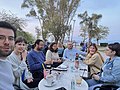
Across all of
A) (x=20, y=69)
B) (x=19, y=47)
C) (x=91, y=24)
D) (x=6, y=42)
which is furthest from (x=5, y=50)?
(x=91, y=24)

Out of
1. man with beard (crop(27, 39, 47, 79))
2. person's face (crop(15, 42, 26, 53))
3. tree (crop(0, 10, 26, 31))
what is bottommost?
man with beard (crop(27, 39, 47, 79))

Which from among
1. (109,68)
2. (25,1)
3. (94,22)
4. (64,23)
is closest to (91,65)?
(109,68)

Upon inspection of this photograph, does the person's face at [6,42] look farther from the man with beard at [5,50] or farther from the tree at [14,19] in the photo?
the tree at [14,19]

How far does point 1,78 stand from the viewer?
2045 mm

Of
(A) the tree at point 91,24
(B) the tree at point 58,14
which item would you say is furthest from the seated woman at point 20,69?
(A) the tree at point 91,24

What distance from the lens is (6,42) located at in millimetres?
2029

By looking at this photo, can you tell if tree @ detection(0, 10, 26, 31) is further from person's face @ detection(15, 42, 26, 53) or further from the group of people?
person's face @ detection(15, 42, 26, 53)

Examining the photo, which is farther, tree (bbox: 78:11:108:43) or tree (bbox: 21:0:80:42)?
tree (bbox: 78:11:108:43)

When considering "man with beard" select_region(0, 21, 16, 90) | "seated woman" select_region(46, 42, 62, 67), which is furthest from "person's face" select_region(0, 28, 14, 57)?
"seated woman" select_region(46, 42, 62, 67)

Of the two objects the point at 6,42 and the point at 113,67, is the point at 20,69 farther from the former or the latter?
the point at 113,67

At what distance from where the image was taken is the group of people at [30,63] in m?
2.07

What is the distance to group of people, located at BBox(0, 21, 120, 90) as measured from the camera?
207 cm

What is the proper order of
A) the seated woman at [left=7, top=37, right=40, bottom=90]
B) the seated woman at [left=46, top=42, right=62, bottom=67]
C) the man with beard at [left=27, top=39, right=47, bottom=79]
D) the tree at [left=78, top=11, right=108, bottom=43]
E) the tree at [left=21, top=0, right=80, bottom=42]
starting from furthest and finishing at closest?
the tree at [left=78, top=11, right=108, bottom=43]
the tree at [left=21, top=0, right=80, bottom=42]
the seated woman at [left=46, top=42, right=62, bottom=67]
the man with beard at [left=27, top=39, right=47, bottom=79]
the seated woman at [left=7, top=37, right=40, bottom=90]

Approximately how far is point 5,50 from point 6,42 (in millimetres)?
77
